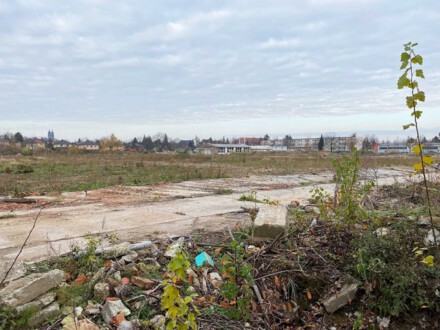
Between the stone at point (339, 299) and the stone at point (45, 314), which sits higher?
the stone at point (45, 314)

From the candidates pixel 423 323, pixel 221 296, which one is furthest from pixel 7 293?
pixel 423 323

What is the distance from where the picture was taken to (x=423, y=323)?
11.0 feet

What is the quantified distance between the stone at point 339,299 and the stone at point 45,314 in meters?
2.58

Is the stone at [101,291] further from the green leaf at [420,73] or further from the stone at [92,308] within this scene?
the green leaf at [420,73]

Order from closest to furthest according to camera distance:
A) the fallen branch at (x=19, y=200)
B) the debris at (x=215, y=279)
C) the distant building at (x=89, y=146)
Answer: the debris at (x=215, y=279), the fallen branch at (x=19, y=200), the distant building at (x=89, y=146)

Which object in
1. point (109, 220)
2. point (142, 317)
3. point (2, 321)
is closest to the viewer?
point (2, 321)

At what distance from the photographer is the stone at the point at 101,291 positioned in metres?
3.34

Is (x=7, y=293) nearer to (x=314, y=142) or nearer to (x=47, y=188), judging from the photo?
(x=47, y=188)

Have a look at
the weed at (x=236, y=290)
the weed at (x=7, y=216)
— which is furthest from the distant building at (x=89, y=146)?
the weed at (x=236, y=290)

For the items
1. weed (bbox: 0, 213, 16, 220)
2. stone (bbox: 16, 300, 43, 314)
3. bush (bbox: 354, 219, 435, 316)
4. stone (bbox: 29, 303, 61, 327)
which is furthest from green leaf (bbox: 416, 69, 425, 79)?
weed (bbox: 0, 213, 16, 220)

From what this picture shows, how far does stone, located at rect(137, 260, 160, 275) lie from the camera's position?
12.6 feet

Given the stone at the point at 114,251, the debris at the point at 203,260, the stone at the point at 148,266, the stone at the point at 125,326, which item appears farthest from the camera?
the stone at the point at 114,251

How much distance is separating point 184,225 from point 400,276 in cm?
336

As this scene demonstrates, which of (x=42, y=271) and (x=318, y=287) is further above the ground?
(x=42, y=271)
